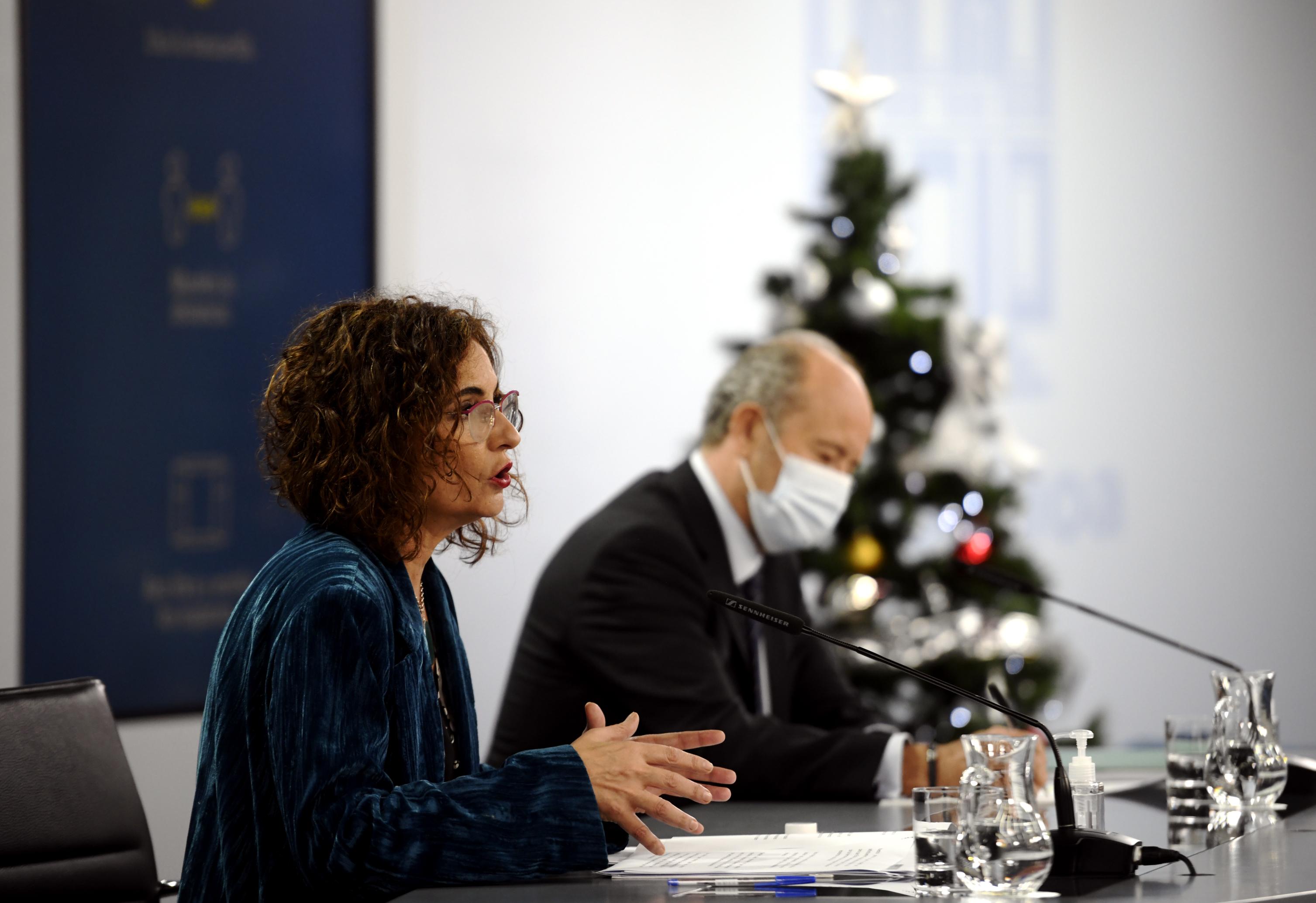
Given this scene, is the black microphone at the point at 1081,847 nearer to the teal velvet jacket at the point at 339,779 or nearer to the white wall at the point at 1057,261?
the teal velvet jacket at the point at 339,779

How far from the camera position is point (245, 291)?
3416mm

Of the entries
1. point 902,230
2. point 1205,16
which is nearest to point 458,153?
point 902,230

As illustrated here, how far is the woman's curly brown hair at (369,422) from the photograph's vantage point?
1502 millimetres

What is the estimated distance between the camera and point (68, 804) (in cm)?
165

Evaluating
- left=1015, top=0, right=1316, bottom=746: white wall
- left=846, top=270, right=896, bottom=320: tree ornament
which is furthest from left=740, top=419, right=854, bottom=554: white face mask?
left=1015, top=0, right=1316, bottom=746: white wall

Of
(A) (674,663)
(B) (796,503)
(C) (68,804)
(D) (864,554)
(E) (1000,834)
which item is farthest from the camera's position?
(D) (864,554)

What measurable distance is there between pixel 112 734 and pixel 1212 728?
1.33 meters

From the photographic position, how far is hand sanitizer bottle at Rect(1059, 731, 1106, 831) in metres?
1.58

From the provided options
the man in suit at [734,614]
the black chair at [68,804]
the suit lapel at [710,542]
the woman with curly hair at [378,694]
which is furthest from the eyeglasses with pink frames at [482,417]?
the suit lapel at [710,542]

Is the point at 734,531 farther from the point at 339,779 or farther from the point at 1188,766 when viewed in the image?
the point at 339,779

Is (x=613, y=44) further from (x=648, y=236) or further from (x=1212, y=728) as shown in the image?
(x=1212, y=728)

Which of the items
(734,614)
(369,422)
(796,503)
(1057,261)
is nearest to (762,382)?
(796,503)

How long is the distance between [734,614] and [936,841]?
108cm

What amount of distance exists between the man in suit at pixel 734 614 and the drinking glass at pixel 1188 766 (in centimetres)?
28
